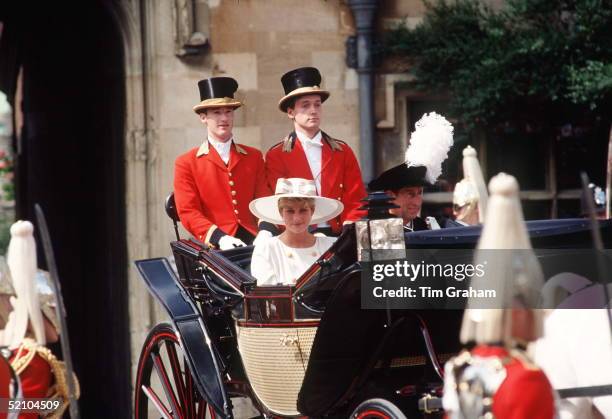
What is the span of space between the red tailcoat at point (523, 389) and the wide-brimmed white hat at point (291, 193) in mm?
1978

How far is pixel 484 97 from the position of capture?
30.6 feet

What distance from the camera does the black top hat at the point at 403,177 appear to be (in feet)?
20.7

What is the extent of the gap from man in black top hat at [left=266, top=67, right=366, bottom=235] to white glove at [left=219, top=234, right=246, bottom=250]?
0.49 metres

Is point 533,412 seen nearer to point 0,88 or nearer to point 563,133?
point 563,133

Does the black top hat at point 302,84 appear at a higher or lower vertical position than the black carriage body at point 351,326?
higher

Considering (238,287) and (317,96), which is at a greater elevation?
(317,96)

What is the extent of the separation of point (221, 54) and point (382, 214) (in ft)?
16.6

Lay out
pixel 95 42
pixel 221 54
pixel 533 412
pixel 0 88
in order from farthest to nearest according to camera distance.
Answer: pixel 0 88 < pixel 95 42 < pixel 221 54 < pixel 533 412

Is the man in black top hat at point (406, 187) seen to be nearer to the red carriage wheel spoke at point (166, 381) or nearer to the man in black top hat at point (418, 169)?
the man in black top hat at point (418, 169)

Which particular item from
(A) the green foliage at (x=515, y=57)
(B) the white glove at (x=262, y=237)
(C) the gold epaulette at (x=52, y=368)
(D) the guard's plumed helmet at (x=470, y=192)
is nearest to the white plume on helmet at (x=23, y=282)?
(C) the gold epaulette at (x=52, y=368)

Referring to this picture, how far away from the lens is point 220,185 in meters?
7.02

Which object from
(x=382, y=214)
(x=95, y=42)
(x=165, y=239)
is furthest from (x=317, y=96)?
(x=95, y=42)

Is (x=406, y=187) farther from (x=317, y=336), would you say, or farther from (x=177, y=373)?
(x=177, y=373)

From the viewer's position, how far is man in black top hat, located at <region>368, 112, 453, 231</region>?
19.9ft
